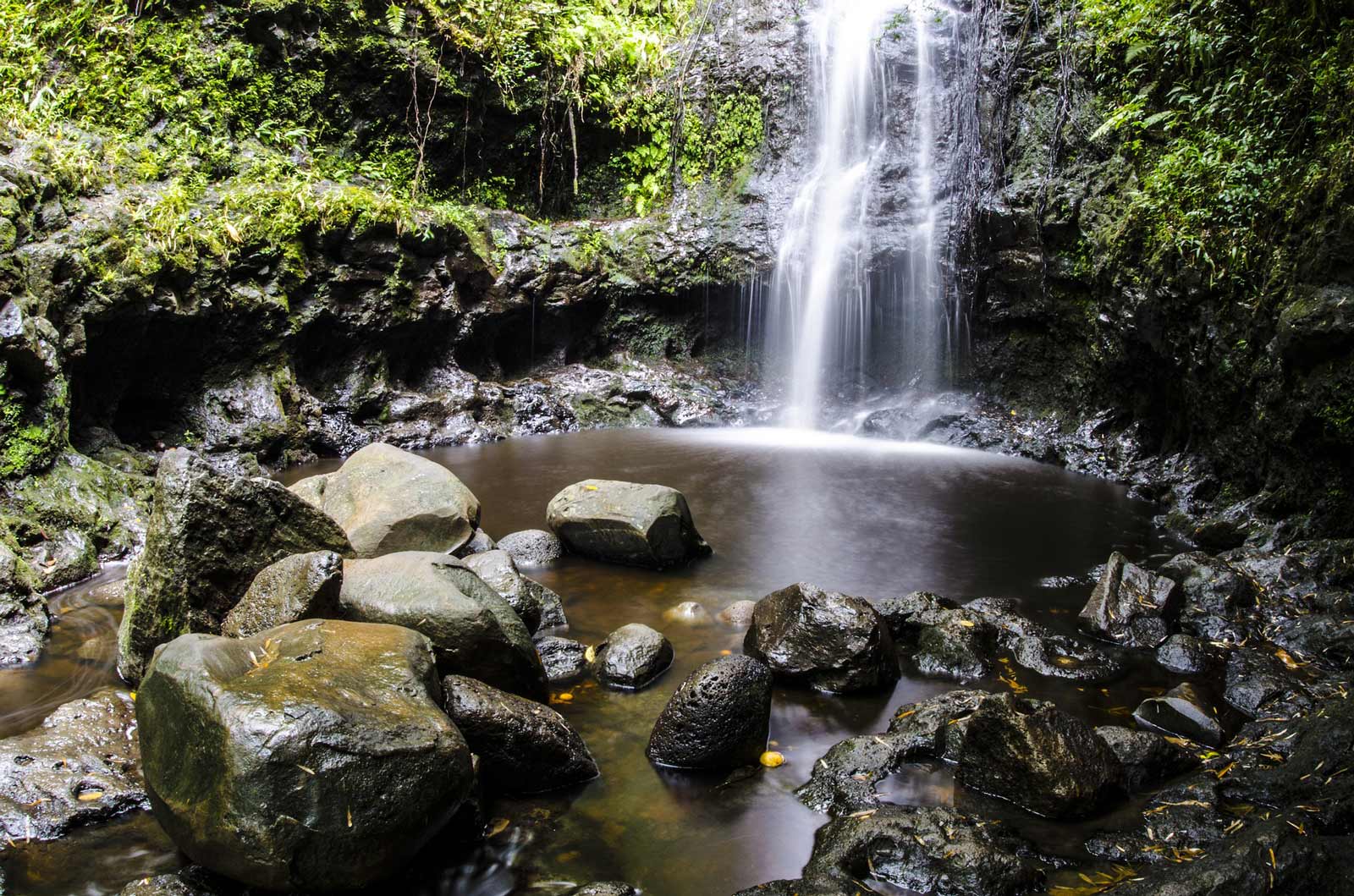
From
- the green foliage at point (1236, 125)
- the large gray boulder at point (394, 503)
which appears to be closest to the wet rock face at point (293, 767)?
the large gray boulder at point (394, 503)

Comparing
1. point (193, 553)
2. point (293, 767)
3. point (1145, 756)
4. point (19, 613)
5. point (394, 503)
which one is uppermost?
point (193, 553)

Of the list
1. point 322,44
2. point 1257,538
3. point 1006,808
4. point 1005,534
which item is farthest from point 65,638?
point 322,44

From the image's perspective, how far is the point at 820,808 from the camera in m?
3.80

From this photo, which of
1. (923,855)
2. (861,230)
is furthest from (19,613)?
(861,230)

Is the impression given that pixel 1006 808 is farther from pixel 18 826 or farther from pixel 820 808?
pixel 18 826

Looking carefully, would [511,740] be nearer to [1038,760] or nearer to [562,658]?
[562,658]

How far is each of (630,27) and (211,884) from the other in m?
17.4

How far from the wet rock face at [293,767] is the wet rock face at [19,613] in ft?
8.66

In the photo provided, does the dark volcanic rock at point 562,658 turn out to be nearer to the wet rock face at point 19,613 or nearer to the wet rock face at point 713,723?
the wet rock face at point 713,723

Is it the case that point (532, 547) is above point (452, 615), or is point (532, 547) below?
below

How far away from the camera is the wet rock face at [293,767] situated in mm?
2857

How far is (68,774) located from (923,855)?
3.80 metres

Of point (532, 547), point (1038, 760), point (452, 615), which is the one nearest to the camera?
point (1038, 760)

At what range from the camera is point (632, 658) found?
507 centimetres
